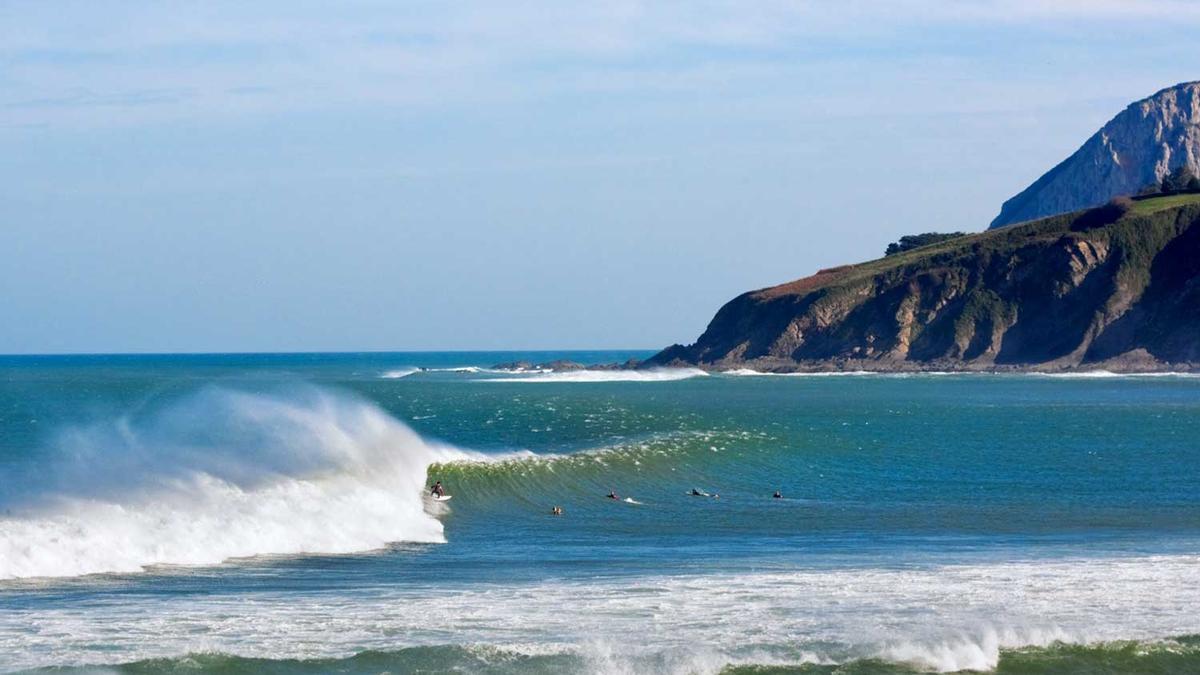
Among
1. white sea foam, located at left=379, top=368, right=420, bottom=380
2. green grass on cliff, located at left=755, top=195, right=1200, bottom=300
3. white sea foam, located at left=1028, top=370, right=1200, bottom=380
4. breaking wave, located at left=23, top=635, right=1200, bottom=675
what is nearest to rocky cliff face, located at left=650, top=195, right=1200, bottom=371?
green grass on cliff, located at left=755, top=195, right=1200, bottom=300

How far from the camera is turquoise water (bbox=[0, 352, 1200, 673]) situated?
58.0 ft

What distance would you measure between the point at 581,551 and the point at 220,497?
6.67 m

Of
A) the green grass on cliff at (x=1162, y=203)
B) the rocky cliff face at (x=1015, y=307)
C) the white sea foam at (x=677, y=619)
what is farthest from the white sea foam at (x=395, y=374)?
the white sea foam at (x=677, y=619)

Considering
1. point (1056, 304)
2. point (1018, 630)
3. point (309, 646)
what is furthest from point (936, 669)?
point (1056, 304)

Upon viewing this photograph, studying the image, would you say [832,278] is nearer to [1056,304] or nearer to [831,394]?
[1056,304]

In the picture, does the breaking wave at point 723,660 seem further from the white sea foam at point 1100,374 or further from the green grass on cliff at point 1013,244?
the green grass on cliff at point 1013,244

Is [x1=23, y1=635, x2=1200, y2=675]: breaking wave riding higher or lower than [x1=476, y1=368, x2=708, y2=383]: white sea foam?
lower

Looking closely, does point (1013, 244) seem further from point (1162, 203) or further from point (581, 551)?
point (581, 551)

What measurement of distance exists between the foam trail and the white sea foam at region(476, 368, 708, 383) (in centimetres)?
10335

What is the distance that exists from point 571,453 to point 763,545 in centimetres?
1928

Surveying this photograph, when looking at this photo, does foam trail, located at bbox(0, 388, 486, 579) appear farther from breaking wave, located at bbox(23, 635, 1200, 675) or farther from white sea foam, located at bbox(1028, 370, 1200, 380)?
white sea foam, located at bbox(1028, 370, 1200, 380)

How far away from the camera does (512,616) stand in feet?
63.2

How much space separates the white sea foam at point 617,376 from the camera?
483ft

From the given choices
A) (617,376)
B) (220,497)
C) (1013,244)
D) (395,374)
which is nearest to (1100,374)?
(1013,244)
